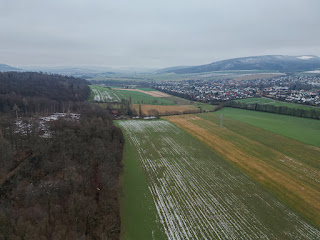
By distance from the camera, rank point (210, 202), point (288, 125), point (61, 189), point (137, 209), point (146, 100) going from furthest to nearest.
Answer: point (146, 100), point (288, 125), point (210, 202), point (137, 209), point (61, 189)

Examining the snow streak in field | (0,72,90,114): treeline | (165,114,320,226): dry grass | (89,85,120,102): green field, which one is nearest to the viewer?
(165,114,320,226): dry grass

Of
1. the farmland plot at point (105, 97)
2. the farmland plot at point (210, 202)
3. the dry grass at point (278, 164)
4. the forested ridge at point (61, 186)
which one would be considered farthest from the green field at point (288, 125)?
the farmland plot at point (105, 97)

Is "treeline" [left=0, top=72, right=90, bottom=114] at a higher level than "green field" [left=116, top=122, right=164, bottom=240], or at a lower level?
higher

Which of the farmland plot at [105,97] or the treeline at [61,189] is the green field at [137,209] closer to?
the treeline at [61,189]

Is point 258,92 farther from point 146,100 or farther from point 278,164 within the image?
point 278,164

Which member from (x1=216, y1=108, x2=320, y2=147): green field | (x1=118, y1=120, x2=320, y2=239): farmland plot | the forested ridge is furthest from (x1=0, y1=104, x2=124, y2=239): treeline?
(x1=216, y1=108, x2=320, y2=147): green field

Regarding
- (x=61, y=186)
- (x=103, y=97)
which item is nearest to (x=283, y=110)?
(x=61, y=186)

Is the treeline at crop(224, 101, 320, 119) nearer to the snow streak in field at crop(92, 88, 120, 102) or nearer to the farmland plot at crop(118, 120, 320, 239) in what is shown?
the farmland plot at crop(118, 120, 320, 239)
